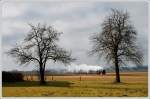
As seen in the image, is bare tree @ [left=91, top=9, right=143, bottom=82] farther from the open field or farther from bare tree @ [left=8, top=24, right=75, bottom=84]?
bare tree @ [left=8, top=24, right=75, bottom=84]

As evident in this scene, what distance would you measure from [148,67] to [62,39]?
164 centimetres

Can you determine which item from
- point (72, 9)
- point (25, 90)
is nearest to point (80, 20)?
point (72, 9)

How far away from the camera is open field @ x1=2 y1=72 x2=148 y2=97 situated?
2125 centimetres

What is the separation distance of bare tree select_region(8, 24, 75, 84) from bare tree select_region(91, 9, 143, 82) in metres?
0.62

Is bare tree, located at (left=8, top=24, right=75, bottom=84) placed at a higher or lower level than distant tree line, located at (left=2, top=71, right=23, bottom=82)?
higher

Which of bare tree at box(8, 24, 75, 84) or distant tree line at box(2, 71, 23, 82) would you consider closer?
distant tree line at box(2, 71, 23, 82)

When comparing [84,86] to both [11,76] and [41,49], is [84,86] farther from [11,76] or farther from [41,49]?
[11,76]

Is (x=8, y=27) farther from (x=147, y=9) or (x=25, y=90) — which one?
(x=147, y=9)

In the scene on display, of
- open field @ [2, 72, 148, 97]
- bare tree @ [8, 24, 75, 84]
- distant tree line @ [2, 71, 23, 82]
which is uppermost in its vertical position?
bare tree @ [8, 24, 75, 84]

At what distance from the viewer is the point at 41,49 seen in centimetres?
2150

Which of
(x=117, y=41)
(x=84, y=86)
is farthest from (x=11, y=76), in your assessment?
(x=117, y=41)

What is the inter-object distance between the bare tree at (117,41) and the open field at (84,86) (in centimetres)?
20

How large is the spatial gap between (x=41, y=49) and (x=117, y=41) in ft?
4.60

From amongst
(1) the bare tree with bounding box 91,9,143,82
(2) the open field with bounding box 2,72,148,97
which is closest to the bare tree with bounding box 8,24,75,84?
(2) the open field with bounding box 2,72,148,97
